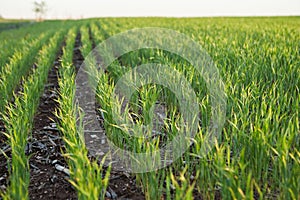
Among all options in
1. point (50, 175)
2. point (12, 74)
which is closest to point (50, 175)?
point (50, 175)

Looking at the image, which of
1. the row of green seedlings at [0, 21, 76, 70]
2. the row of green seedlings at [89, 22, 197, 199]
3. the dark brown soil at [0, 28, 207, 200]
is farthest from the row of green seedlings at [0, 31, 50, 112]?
the row of green seedlings at [89, 22, 197, 199]

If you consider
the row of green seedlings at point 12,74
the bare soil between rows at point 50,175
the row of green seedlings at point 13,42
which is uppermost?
the row of green seedlings at point 13,42

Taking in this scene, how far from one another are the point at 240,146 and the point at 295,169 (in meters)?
0.56

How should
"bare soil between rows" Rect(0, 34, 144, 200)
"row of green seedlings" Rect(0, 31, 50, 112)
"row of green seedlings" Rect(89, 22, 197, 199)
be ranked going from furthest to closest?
"row of green seedlings" Rect(0, 31, 50, 112) → "bare soil between rows" Rect(0, 34, 144, 200) → "row of green seedlings" Rect(89, 22, 197, 199)

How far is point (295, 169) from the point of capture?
183 cm

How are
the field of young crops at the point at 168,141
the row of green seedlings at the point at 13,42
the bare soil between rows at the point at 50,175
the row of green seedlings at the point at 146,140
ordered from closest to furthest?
the field of young crops at the point at 168,141, the row of green seedlings at the point at 146,140, the bare soil between rows at the point at 50,175, the row of green seedlings at the point at 13,42

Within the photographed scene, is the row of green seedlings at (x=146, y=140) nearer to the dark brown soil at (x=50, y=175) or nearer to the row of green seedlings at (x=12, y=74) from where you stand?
the dark brown soil at (x=50, y=175)

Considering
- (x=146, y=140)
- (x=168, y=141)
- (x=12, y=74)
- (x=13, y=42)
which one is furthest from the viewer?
(x=13, y=42)

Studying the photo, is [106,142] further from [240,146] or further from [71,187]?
[240,146]

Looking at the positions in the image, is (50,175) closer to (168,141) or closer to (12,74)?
(168,141)

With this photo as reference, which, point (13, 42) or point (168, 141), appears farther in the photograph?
point (13, 42)

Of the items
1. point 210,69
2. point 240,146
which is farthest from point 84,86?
point 240,146

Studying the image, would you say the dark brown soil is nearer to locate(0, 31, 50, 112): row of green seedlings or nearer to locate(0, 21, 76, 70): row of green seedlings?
locate(0, 31, 50, 112): row of green seedlings

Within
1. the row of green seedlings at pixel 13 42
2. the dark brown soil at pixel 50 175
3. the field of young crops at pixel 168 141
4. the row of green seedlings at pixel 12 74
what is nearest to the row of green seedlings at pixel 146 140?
the field of young crops at pixel 168 141
